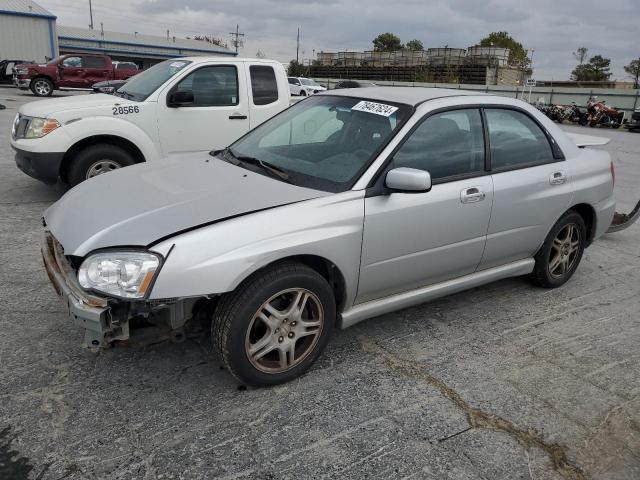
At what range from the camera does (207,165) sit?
3602 mm

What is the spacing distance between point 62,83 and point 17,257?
66.1 ft

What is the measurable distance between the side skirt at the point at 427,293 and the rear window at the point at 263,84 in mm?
4247

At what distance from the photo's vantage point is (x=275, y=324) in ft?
9.26

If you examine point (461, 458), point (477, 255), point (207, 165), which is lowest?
point (461, 458)

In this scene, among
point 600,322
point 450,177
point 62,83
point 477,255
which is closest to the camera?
point 450,177

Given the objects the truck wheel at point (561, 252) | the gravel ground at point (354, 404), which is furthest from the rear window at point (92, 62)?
the truck wheel at point (561, 252)

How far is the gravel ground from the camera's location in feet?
7.88

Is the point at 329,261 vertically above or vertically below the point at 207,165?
below

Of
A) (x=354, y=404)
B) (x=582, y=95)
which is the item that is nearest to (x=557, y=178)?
(x=354, y=404)

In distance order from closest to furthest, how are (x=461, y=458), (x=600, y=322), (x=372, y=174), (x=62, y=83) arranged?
(x=461, y=458), (x=372, y=174), (x=600, y=322), (x=62, y=83)

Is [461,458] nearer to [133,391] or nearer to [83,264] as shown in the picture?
[133,391]

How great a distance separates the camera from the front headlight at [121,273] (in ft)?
8.01

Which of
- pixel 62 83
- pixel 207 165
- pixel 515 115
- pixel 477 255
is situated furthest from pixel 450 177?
pixel 62 83

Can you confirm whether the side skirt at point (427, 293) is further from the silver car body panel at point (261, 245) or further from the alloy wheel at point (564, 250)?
the alloy wheel at point (564, 250)
